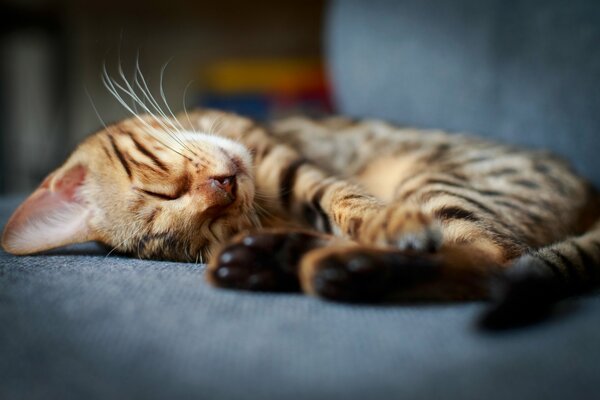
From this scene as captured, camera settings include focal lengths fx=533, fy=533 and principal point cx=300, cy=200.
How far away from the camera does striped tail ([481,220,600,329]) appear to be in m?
0.63

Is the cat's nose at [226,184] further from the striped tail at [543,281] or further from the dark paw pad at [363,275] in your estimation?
the striped tail at [543,281]

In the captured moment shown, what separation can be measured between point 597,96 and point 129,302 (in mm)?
1208

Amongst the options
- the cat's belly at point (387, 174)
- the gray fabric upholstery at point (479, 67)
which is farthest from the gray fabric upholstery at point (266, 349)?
the gray fabric upholstery at point (479, 67)

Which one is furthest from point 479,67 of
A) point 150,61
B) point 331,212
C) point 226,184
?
point 150,61

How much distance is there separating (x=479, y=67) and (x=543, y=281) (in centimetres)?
104

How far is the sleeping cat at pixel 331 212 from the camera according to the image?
0.75 m

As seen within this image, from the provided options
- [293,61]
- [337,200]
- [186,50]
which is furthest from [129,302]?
[186,50]

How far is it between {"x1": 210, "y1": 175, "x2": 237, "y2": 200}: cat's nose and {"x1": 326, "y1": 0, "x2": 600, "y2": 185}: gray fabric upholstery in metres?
0.88

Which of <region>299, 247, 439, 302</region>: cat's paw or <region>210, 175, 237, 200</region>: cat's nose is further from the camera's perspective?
<region>210, 175, 237, 200</region>: cat's nose

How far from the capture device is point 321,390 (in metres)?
0.52

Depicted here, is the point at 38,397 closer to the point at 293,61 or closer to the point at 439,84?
the point at 439,84

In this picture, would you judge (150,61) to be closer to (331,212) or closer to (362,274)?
(331,212)

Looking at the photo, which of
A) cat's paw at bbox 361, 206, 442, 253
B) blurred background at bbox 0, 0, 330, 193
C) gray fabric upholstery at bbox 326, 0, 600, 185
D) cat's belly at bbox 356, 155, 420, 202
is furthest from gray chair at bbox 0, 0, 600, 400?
blurred background at bbox 0, 0, 330, 193

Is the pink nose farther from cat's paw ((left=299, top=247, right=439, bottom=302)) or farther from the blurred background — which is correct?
the blurred background
